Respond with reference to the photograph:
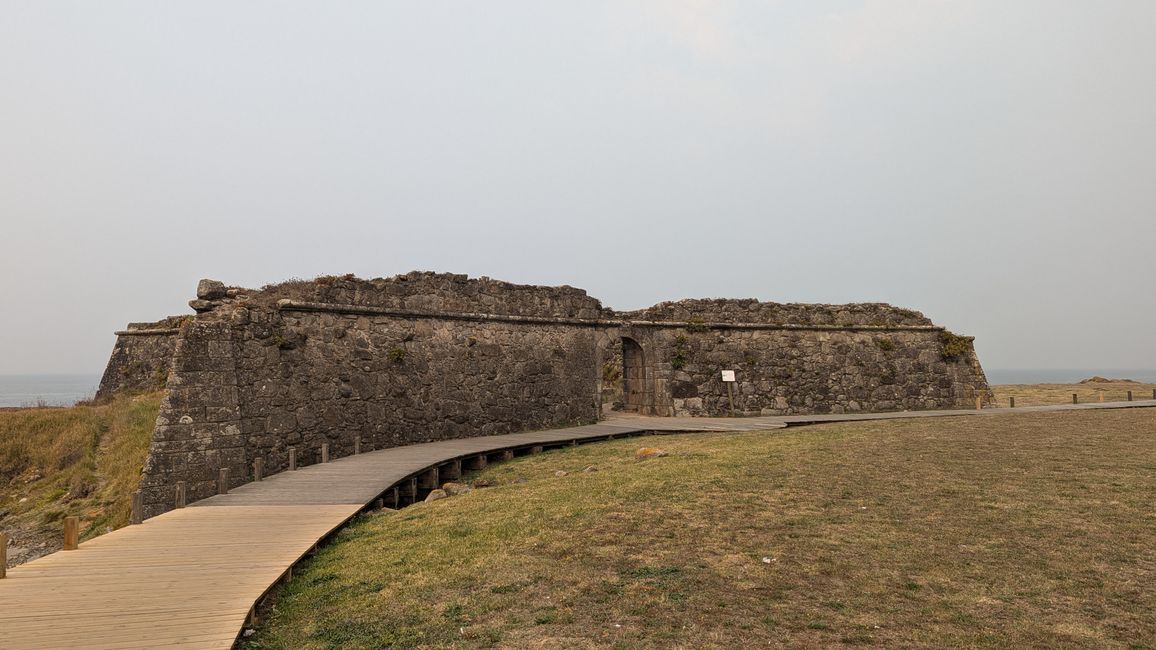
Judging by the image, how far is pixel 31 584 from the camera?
5738 millimetres

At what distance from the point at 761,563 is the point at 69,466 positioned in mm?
17593

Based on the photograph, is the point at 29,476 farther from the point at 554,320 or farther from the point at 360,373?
the point at 554,320

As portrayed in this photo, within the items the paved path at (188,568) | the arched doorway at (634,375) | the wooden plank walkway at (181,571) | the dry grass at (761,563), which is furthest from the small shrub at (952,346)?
the wooden plank walkway at (181,571)

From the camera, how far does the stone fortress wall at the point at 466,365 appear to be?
1170cm

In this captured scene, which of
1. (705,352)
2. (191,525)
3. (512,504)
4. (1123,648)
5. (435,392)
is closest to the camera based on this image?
(1123,648)

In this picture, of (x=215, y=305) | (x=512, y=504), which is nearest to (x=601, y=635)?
(x=512, y=504)

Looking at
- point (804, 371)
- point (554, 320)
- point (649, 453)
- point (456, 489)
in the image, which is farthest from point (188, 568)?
point (804, 371)

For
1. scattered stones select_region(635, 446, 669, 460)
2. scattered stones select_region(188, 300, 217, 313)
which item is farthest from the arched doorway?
scattered stones select_region(188, 300, 217, 313)

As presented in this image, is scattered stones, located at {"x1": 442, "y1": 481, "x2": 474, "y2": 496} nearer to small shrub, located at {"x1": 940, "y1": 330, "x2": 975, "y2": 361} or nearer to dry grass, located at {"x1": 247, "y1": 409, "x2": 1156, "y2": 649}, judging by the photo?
dry grass, located at {"x1": 247, "y1": 409, "x2": 1156, "y2": 649}

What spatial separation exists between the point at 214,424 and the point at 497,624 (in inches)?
346

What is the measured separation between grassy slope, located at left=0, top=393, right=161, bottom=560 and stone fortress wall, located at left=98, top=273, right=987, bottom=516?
10.3 ft

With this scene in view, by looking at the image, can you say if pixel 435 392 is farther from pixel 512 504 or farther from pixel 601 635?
pixel 601 635

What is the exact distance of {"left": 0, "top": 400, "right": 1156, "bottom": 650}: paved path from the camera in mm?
4637

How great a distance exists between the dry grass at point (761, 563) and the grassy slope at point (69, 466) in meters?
8.72
